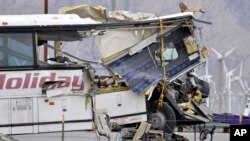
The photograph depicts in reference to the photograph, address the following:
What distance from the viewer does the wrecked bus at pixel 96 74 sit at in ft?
67.8

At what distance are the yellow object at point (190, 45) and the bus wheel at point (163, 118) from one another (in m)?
1.49

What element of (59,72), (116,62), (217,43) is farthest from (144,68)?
(217,43)

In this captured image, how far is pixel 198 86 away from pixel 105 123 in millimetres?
4793

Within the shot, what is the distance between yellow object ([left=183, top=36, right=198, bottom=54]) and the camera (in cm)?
2289

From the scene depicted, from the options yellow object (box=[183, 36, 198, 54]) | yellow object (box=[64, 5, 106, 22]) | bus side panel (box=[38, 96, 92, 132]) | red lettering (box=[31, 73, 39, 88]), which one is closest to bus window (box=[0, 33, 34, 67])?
red lettering (box=[31, 73, 39, 88])

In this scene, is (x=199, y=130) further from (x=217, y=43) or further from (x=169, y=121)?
(x=217, y=43)

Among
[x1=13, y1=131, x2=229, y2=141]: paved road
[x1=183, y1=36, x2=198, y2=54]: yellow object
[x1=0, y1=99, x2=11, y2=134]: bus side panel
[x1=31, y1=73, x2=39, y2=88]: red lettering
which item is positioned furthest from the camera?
[x1=183, y1=36, x2=198, y2=54]: yellow object

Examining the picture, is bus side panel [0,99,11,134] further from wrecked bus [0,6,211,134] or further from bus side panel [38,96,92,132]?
bus side panel [38,96,92,132]

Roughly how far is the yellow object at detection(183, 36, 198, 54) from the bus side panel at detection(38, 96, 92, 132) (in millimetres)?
3254

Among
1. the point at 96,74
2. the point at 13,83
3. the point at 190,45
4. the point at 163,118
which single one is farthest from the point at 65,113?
the point at 190,45

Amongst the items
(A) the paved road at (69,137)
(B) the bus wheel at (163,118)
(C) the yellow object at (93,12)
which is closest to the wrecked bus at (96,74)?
(B) the bus wheel at (163,118)

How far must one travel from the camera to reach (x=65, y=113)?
20.8 metres

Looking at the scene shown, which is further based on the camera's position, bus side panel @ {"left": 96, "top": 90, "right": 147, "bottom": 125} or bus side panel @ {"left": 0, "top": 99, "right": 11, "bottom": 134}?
bus side panel @ {"left": 96, "top": 90, "right": 147, "bottom": 125}

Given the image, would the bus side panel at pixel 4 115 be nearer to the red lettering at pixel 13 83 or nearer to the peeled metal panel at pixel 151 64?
the red lettering at pixel 13 83
